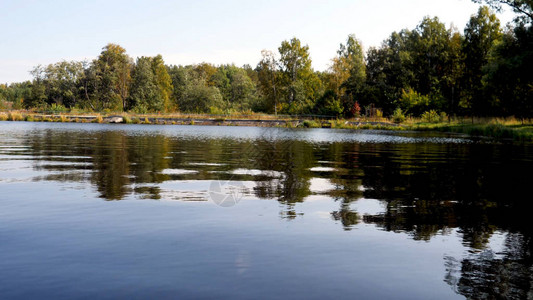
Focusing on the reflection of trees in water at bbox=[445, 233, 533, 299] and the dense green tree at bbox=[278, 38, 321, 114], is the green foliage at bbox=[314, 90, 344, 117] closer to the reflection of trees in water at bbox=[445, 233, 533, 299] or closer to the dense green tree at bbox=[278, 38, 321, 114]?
the dense green tree at bbox=[278, 38, 321, 114]

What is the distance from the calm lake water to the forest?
4029 cm

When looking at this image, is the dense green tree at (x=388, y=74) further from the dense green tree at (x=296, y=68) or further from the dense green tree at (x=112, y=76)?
the dense green tree at (x=112, y=76)

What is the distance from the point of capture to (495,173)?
17.3m

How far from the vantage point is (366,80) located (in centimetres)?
10062

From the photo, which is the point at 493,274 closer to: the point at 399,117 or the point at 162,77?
the point at 399,117

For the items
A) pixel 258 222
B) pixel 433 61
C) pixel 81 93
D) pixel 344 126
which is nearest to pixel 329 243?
pixel 258 222

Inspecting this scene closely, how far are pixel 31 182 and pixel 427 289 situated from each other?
11.8 m

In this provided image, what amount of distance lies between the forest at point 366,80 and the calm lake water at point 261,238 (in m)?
40.3

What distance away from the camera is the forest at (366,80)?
194 ft

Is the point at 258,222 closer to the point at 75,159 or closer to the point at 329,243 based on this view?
the point at 329,243

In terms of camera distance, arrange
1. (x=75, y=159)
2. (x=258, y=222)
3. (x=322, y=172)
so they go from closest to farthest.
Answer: (x=258, y=222), (x=322, y=172), (x=75, y=159)

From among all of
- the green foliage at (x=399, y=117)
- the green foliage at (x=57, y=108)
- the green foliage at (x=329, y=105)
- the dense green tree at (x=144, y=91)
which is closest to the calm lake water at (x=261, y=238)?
the green foliage at (x=399, y=117)

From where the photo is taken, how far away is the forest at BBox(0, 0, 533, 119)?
59.1 meters

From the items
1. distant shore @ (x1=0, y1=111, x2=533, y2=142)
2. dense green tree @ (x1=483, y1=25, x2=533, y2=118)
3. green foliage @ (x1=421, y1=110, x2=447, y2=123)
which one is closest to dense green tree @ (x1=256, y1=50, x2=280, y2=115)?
distant shore @ (x1=0, y1=111, x2=533, y2=142)
